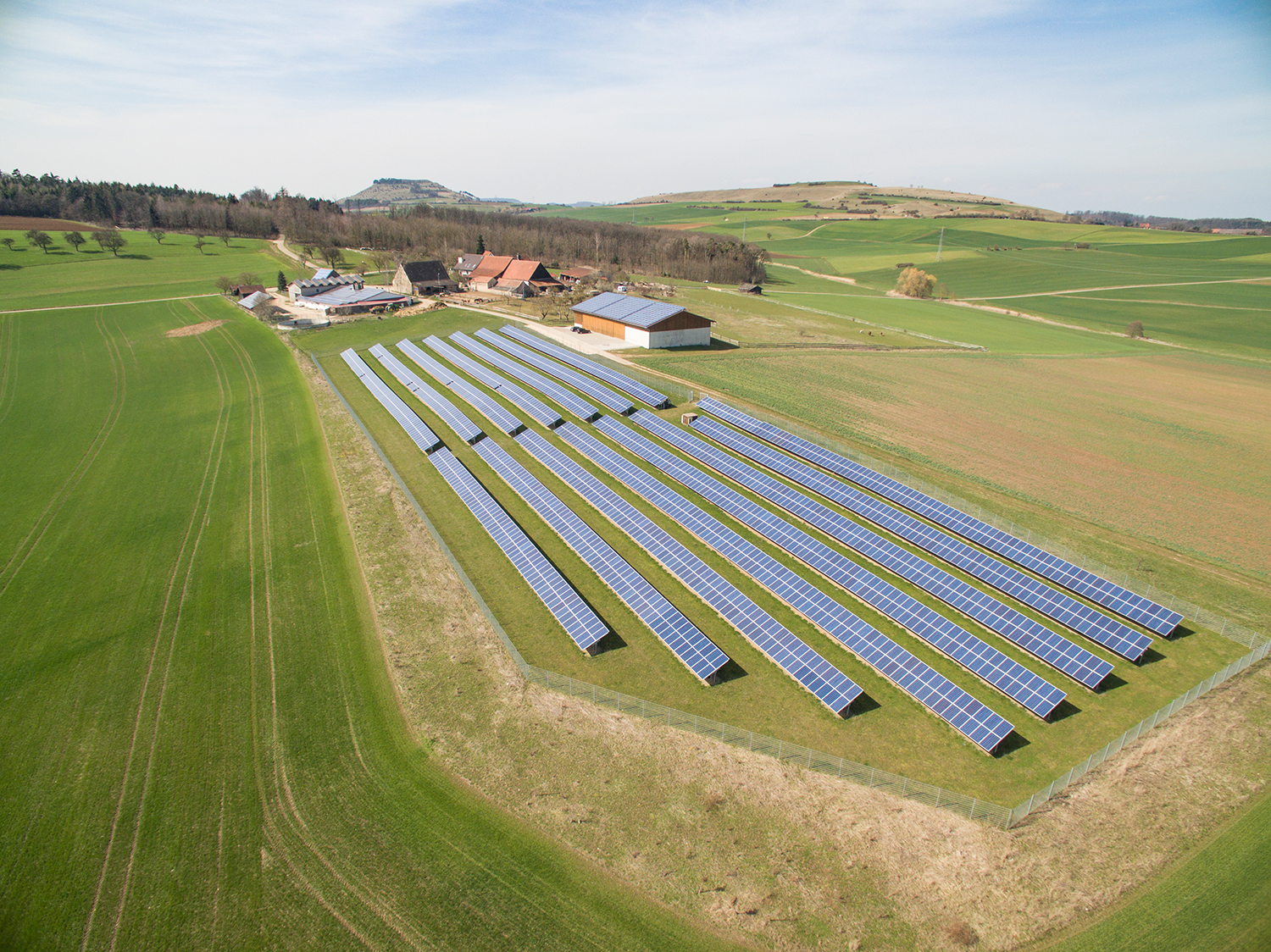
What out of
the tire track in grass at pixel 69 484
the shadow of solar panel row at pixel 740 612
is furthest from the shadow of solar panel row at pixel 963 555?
the tire track in grass at pixel 69 484

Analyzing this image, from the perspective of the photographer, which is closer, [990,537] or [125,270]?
[990,537]

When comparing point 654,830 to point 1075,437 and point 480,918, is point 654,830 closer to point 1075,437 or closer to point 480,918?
point 480,918

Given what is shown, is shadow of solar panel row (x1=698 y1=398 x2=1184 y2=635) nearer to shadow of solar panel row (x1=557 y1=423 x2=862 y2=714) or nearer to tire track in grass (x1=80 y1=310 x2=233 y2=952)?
shadow of solar panel row (x1=557 y1=423 x2=862 y2=714)

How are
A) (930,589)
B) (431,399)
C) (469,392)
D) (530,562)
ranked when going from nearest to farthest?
(930,589), (530,562), (431,399), (469,392)

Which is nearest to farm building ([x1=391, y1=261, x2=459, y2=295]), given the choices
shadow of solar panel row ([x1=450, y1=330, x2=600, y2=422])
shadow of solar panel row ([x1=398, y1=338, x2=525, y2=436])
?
shadow of solar panel row ([x1=450, y1=330, x2=600, y2=422])

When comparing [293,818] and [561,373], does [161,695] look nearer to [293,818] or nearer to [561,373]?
[293,818]

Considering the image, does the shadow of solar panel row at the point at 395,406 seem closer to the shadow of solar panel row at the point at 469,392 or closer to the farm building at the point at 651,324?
the shadow of solar panel row at the point at 469,392

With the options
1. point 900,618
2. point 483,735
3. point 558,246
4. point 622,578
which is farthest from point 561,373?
point 558,246
